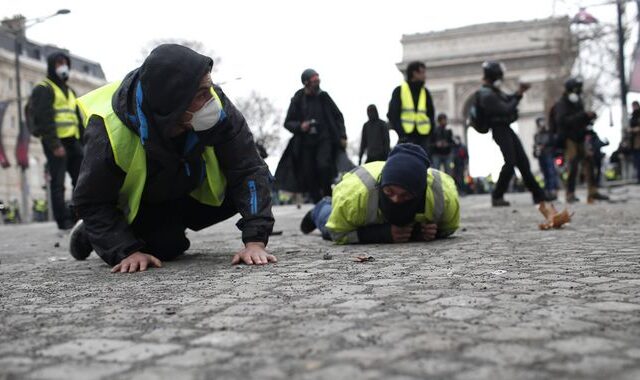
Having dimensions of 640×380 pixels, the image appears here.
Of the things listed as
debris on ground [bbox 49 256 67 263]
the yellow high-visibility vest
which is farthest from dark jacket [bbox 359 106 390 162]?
debris on ground [bbox 49 256 67 263]

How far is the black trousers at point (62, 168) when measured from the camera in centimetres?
955

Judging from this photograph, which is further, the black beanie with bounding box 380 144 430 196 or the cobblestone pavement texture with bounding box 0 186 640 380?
the black beanie with bounding box 380 144 430 196

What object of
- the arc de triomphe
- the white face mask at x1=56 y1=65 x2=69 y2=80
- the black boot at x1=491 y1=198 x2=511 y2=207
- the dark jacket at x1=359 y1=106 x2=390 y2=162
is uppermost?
the arc de triomphe

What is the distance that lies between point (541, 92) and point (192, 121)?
45.6m

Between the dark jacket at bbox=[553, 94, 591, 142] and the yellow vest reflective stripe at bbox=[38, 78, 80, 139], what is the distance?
667 centimetres

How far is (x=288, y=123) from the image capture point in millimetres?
9328

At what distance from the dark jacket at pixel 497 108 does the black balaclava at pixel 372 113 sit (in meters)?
2.52

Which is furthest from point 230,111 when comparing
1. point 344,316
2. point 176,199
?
point 344,316

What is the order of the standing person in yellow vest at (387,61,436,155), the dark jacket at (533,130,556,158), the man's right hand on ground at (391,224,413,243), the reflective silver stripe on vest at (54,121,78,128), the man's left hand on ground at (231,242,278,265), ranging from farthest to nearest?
the dark jacket at (533,130,556,158)
the standing person in yellow vest at (387,61,436,155)
the reflective silver stripe on vest at (54,121,78,128)
the man's right hand on ground at (391,224,413,243)
the man's left hand on ground at (231,242,278,265)

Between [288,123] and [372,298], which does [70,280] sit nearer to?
[372,298]

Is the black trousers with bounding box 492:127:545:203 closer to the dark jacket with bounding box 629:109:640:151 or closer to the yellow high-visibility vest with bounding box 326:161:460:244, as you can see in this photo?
the yellow high-visibility vest with bounding box 326:161:460:244

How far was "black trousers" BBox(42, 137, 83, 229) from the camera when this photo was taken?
9555mm

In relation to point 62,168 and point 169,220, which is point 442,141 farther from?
point 169,220

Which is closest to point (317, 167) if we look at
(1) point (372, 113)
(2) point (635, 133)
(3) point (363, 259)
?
(1) point (372, 113)
